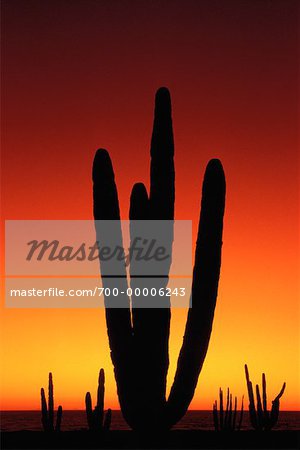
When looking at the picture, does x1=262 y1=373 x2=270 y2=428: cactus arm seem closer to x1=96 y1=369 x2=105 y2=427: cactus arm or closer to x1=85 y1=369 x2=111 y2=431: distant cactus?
x1=85 y1=369 x2=111 y2=431: distant cactus

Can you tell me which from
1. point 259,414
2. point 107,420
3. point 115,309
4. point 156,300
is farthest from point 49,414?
point 156,300

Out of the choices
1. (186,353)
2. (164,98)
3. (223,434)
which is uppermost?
(164,98)

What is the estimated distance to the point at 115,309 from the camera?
1309 cm

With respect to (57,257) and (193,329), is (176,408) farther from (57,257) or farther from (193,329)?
(57,257)

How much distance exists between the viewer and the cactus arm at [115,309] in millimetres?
13062

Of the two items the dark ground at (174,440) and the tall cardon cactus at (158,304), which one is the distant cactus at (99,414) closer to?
the dark ground at (174,440)

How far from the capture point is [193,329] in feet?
43.0

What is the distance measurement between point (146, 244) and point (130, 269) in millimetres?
531

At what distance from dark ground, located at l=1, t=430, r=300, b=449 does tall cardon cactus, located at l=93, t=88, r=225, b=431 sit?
3.24ft

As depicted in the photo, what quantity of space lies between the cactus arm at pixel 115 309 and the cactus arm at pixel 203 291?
733mm

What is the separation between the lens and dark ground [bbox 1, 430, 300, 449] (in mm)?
15008

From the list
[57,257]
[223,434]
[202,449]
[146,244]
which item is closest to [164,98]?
[146,244]

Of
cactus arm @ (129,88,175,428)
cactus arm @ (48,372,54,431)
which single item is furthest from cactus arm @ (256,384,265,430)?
cactus arm @ (129,88,175,428)

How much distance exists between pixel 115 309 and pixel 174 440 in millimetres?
3650
